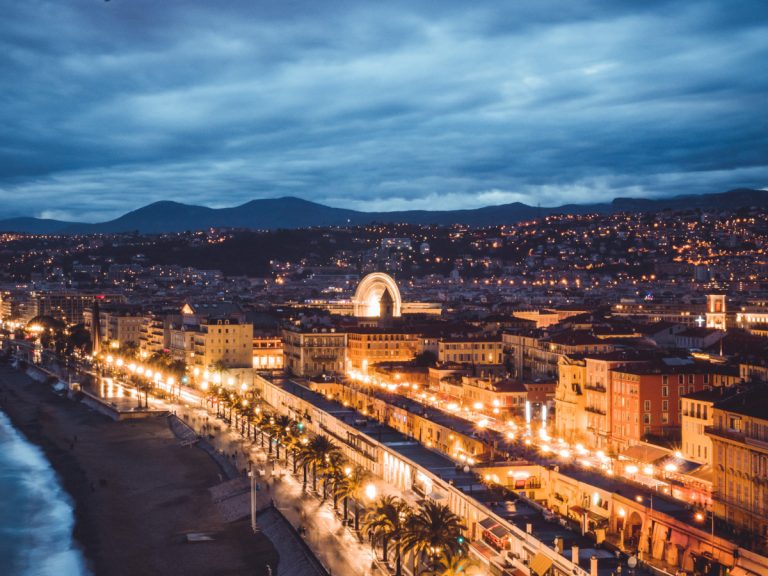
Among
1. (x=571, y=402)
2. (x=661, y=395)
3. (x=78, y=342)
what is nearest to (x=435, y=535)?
(x=661, y=395)

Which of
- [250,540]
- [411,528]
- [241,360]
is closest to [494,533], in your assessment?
[411,528]

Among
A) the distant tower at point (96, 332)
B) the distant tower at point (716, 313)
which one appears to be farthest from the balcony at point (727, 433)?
the distant tower at point (96, 332)

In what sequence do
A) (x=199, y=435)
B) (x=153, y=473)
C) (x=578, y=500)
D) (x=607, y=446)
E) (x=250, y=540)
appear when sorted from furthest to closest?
(x=199, y=435) < (x=153, y=473) < (x=607, y=446) < (x=250, y=540) < (x=578, y=500)

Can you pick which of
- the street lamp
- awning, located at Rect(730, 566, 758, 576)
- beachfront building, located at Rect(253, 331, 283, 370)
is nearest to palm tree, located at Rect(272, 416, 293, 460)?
the street lamp

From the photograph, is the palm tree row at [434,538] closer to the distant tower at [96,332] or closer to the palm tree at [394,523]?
the palm tree at [394,523]

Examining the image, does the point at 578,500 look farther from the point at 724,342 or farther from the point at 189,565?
the point at 724,342

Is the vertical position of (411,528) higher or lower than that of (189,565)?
higher

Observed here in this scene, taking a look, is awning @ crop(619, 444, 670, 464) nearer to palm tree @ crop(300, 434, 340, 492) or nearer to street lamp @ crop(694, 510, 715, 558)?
street lamp @ crop(694, 510, 715, 558)
